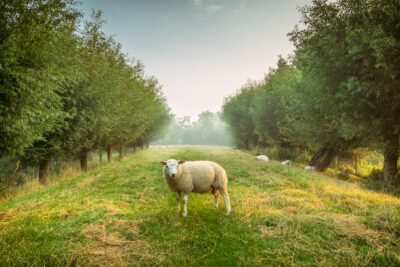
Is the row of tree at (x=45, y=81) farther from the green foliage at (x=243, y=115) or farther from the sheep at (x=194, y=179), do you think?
the green foliage at (x=243, y=115)

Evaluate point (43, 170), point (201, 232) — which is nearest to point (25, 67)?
point (201, 232)

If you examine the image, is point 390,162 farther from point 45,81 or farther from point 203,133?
point 203,133

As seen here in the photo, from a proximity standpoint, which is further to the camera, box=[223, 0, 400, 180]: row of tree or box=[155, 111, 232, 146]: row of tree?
box=[155, 111, 232, 146]: row of tree

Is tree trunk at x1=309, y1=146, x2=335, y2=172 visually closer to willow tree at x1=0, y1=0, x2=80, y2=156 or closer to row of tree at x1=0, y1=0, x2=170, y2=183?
row of tree at x1=0, y1=0, x2=170, y2=183

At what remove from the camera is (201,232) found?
8258 millimetres

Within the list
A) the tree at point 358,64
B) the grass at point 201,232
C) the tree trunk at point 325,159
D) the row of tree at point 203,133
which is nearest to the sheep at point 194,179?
the grass at point 201,232

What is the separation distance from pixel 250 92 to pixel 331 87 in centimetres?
3974

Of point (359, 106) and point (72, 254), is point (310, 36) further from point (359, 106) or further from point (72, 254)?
point (72, 254)

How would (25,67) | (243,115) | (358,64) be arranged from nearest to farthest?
(25,67) < (358,64) < (243,115)

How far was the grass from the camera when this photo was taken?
670 centimetres

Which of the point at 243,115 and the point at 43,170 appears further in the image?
the point at 243,115

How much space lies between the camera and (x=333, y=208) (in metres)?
10.7

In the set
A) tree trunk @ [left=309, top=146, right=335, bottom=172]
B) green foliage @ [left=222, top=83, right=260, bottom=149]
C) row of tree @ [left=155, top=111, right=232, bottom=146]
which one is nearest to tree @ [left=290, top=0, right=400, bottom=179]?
tree trunk @ [left=309, top=146, right=335, bottom=172]

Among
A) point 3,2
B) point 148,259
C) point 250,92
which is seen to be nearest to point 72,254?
point 148,259
